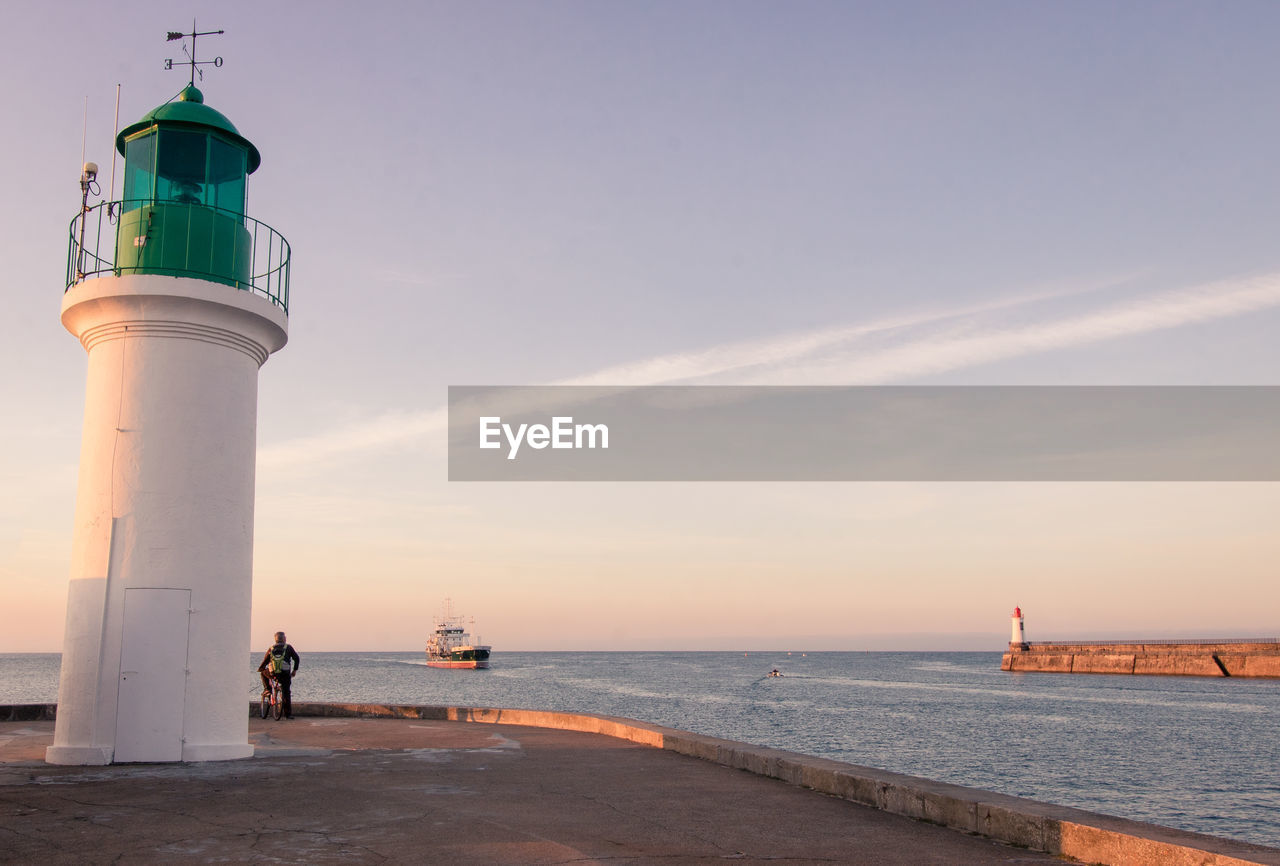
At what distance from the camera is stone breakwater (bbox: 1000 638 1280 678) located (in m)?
89.7

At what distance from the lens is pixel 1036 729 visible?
50.6 meters

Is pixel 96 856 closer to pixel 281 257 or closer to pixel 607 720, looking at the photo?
pixel 281 257

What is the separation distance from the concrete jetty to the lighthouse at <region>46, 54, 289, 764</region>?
735mm

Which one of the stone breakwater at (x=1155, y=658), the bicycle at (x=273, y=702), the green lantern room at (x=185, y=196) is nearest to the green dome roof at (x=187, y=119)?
the green lantern room at (x=185, y=196)

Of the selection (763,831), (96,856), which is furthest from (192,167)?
(763,831)

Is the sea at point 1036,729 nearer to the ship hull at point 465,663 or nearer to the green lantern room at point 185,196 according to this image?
the green lantern room at point 185,196

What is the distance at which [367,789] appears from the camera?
374 inches

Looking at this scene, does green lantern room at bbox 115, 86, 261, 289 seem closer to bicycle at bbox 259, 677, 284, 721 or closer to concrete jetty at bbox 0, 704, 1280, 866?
concrete jetty at bbox 0, 704, 1280, 866

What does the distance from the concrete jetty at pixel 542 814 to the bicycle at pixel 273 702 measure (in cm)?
511

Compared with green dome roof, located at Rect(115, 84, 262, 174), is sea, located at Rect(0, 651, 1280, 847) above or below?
below

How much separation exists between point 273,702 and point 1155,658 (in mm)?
105746

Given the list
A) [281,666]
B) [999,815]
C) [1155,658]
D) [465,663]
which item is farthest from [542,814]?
[465,663]

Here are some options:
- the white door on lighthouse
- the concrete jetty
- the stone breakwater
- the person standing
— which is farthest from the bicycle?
the stone breakwater

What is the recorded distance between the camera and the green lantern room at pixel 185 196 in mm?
11992
